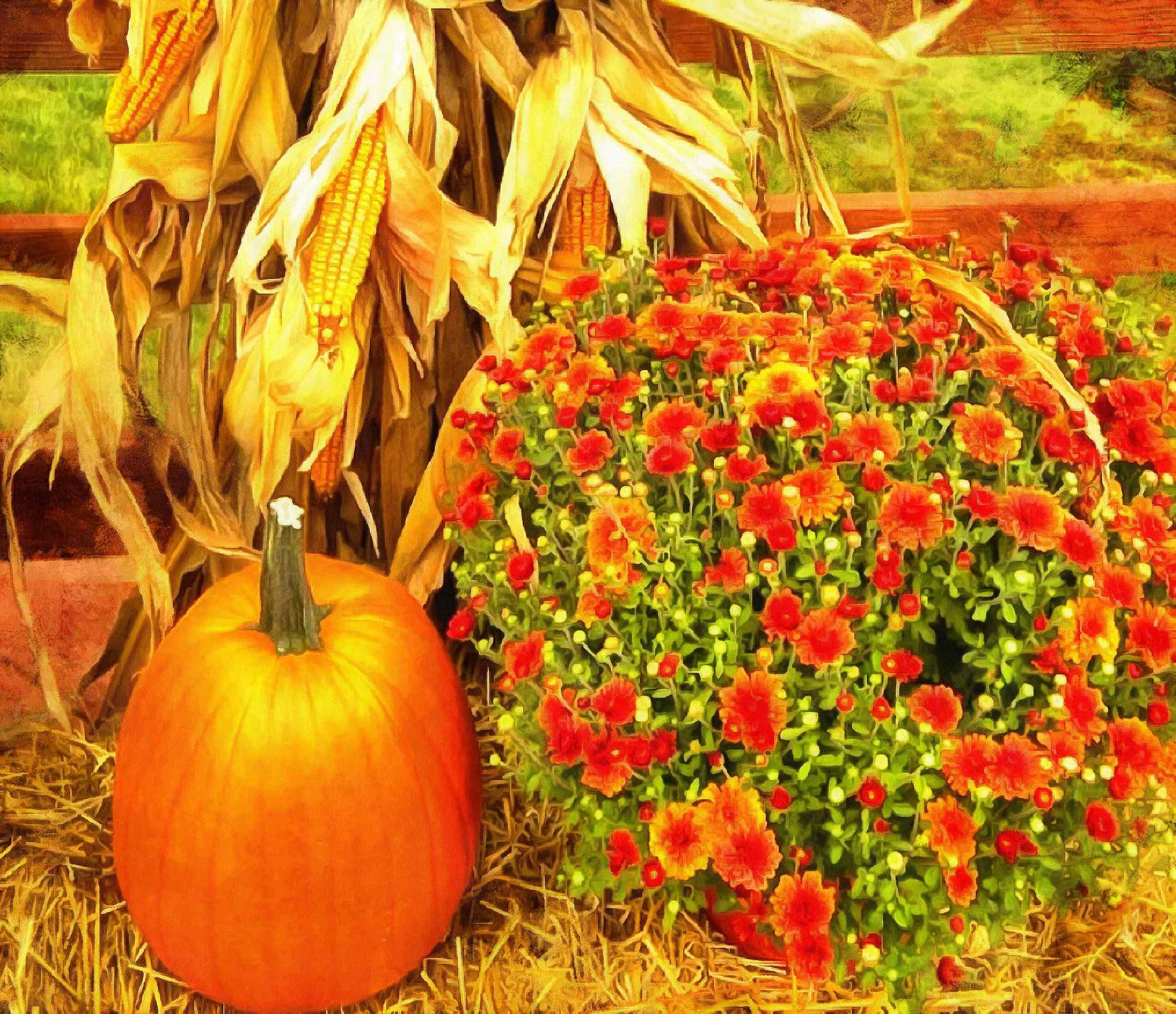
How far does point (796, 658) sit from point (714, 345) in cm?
26

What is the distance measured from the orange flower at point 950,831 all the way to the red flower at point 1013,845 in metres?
0.02

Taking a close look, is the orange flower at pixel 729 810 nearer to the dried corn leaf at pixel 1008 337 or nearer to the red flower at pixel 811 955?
the red flower at pixel 811 955

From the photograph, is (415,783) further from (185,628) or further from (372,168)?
(372,168)

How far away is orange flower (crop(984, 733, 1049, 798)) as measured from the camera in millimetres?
835

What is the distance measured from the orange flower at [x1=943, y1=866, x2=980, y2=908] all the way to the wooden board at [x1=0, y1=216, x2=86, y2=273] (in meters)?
1.40

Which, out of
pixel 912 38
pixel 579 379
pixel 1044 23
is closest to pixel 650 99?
pixel 912 38

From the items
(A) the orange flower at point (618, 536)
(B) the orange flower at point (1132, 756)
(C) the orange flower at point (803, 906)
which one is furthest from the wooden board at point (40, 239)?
(B) the orange flower at point (1132, 756)

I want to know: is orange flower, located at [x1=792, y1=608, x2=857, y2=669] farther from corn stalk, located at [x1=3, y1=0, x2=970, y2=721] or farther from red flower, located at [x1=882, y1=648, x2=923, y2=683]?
corn stalk, located at [x1=3, y1=0, x2=970, y2=721]

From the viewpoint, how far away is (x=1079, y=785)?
91cm

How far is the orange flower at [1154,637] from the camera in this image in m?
0.90

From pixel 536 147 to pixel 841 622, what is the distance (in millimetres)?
620

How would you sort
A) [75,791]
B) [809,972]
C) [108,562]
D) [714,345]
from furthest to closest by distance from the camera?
[108,562] < [75,791] < [714,345] < [809,972]

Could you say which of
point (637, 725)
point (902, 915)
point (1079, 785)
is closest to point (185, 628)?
point (637, 725)

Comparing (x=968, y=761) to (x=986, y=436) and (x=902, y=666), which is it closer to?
(x=902, y=666)
